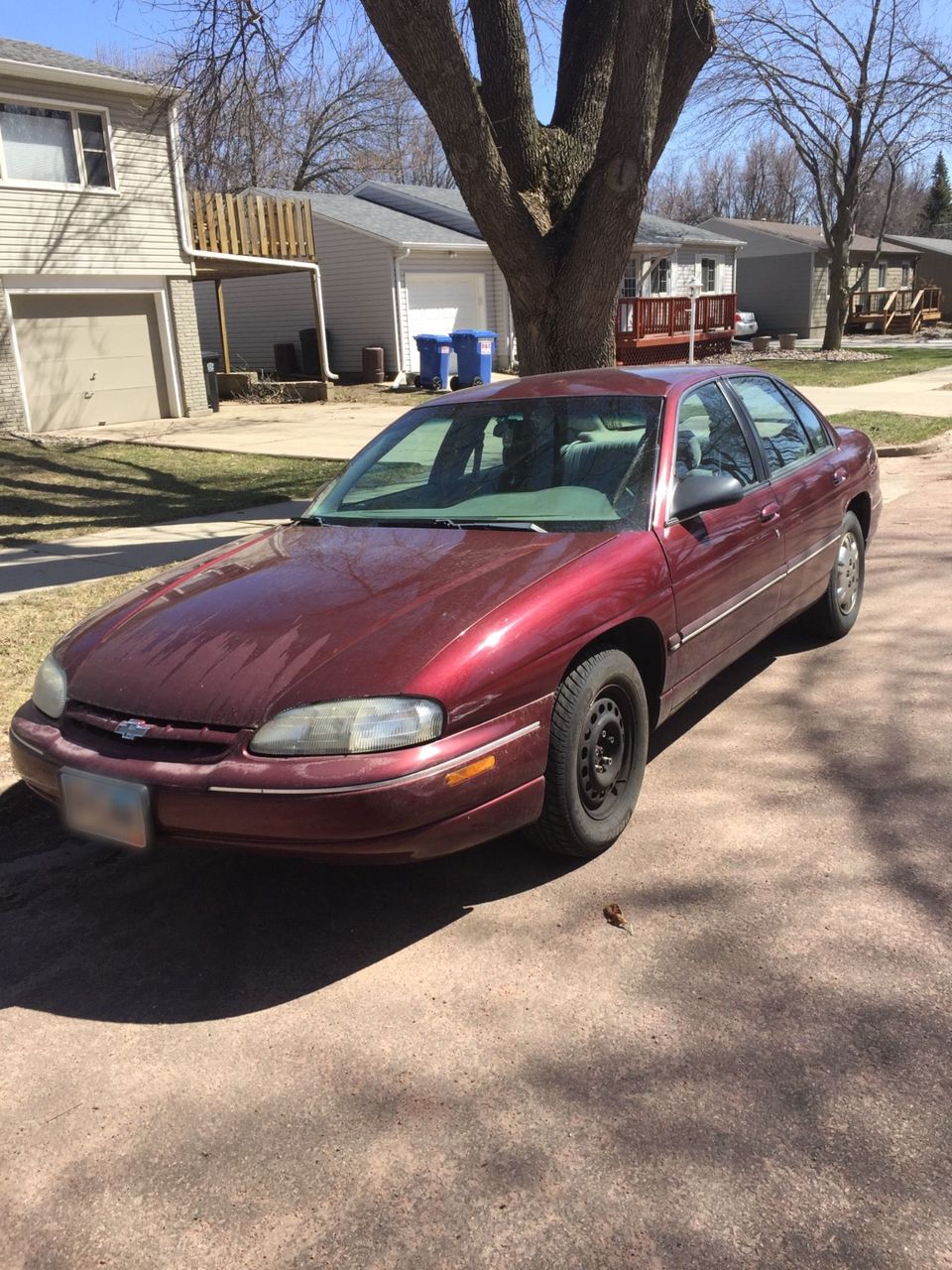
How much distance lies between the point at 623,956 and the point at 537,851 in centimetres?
59

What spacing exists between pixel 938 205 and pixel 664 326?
197ft

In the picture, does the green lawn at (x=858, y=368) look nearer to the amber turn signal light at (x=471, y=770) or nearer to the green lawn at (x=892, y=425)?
the green lawn at (x=892, y=425)

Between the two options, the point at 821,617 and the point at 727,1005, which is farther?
the point at 821,617

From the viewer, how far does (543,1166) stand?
2.24 metres

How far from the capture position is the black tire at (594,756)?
10.5 ft

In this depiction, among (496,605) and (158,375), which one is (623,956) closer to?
(496,605)

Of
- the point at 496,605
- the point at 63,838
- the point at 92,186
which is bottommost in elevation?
the point at 63,838

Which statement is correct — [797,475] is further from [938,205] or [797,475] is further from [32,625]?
[938,205]

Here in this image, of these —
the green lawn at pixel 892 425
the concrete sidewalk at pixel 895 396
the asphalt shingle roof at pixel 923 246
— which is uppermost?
the asphalt shingle roof at pixel 923 246

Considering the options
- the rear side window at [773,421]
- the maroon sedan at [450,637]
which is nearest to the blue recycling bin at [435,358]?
the rear side window at [773,421]

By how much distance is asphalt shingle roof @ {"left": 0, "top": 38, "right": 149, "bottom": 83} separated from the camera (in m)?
Result: 16.0

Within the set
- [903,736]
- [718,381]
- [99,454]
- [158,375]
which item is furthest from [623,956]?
[158,375]

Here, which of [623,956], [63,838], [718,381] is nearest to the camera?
[623,956]

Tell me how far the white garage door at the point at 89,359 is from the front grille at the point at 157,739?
15282mm
